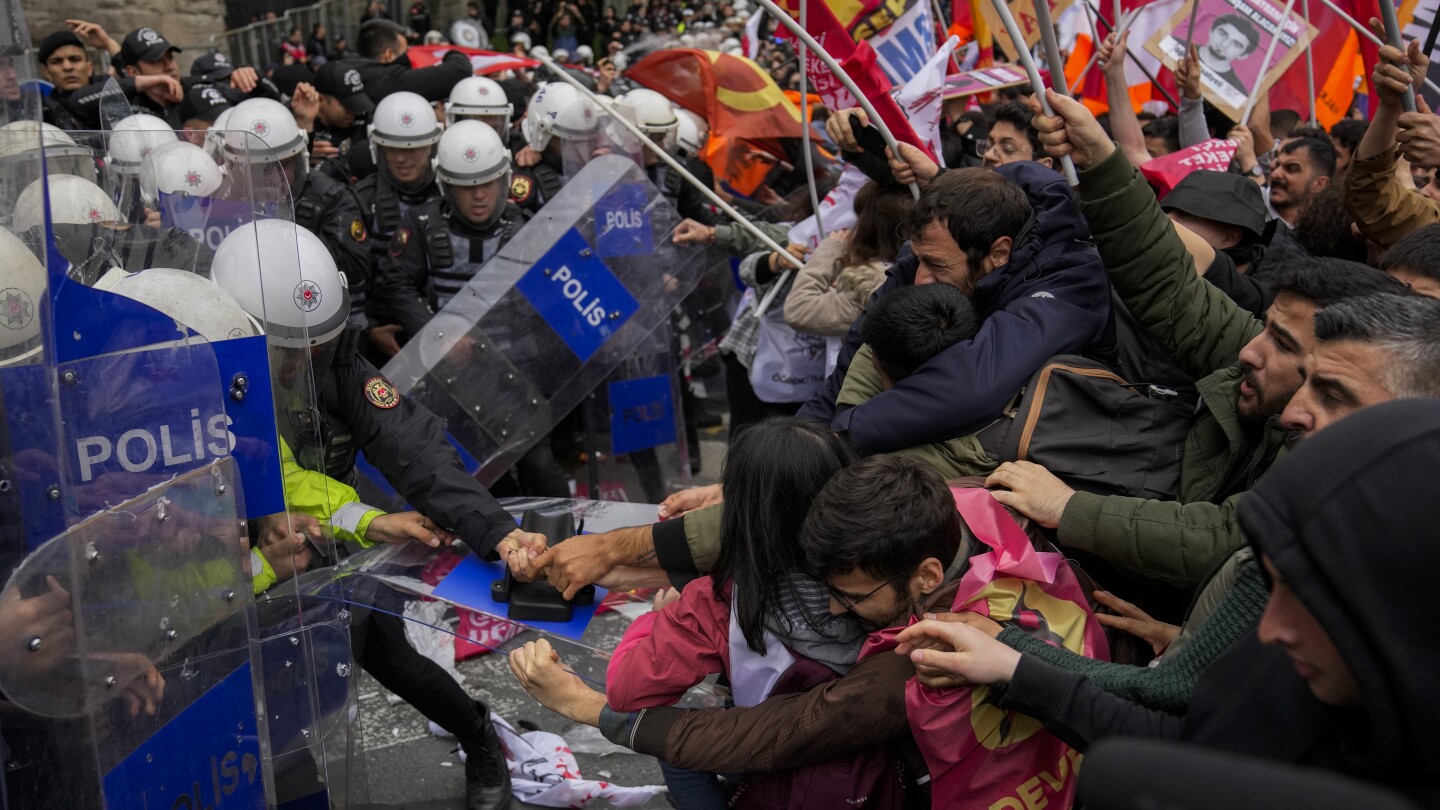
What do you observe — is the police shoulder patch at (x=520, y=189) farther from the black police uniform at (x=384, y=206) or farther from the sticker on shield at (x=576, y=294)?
the sticker on shield at (x=576, y=294)

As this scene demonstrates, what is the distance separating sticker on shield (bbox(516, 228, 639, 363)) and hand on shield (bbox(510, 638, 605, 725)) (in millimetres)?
2602

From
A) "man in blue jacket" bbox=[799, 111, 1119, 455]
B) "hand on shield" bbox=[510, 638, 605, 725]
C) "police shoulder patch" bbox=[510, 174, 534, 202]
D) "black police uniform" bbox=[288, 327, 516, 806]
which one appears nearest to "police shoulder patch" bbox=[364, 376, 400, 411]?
"black police uniform" bbox=[288, 327, 516, 806]

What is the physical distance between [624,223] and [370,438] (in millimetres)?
2172

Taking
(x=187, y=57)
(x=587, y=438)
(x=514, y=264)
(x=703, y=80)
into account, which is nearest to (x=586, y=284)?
(x=514, y=264)

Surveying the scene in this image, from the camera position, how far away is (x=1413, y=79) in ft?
10.6

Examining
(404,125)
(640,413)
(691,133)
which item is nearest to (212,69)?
(404,125)

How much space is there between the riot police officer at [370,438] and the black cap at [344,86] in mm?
4944

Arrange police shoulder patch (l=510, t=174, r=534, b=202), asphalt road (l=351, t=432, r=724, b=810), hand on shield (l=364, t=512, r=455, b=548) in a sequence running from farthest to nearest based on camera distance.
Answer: police shoulder patch (l=510, t=174, r=534, b=202) < asphalt road (l=351, t=432, r=724, b=810) < hand on shield (l=364, t=512, r=455, b=548)

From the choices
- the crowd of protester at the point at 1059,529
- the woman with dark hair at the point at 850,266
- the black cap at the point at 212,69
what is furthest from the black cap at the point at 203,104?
the crowd of protester at the point at 1059,529

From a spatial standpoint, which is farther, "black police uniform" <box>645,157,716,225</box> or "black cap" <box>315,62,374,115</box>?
"black cap" <box>315,62,374,115</box>

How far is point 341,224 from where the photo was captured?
5.60 m

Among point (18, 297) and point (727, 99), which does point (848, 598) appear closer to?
point (18, 297)

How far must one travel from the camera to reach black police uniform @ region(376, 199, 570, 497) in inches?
213

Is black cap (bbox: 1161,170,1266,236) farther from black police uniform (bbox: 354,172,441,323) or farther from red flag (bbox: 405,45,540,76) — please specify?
red flag (bbox: 405,45,540,76)
